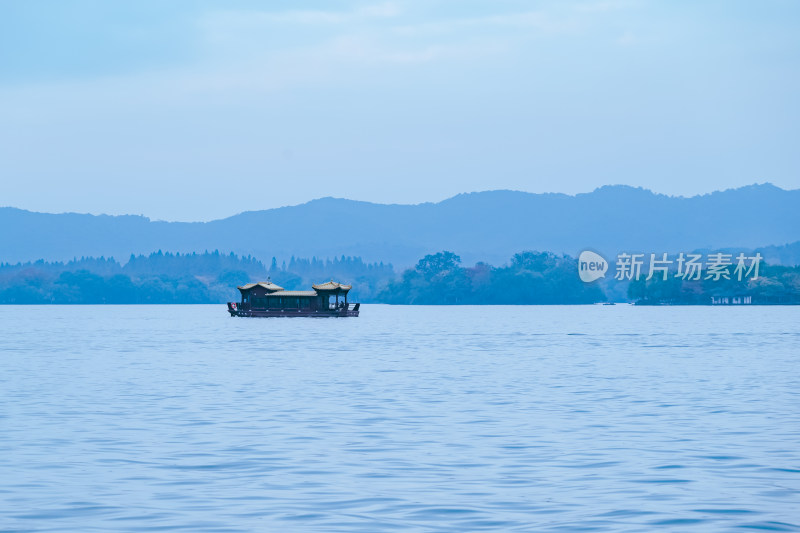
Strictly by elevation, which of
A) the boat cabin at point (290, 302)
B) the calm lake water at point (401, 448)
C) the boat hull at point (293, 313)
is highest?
the boat cabin at point (290, 302)

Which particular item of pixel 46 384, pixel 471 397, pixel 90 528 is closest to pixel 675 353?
pixel 471 397

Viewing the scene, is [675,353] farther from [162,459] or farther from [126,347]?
[162,459]

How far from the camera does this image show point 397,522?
1600cm

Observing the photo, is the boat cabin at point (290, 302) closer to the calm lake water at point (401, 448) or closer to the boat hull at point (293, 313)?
the boat hull at point (293, 313)

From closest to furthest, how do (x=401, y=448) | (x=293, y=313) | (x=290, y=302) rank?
(x=401, y=448) < (x=293, y=313) < (x=290, y=302)

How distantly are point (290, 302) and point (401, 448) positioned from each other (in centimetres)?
11382

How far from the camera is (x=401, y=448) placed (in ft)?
76.6

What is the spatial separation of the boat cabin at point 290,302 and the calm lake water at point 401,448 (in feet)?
A: 279

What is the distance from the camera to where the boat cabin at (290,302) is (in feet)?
440

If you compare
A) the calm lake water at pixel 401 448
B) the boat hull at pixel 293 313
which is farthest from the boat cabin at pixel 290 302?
the calm lake water at pixel 401 448

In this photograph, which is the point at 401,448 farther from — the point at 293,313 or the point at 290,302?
the point at 290,302

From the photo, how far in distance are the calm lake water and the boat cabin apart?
85.0 m

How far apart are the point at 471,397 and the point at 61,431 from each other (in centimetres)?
1237

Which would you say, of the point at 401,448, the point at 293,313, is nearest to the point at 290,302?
the point at 293,313
